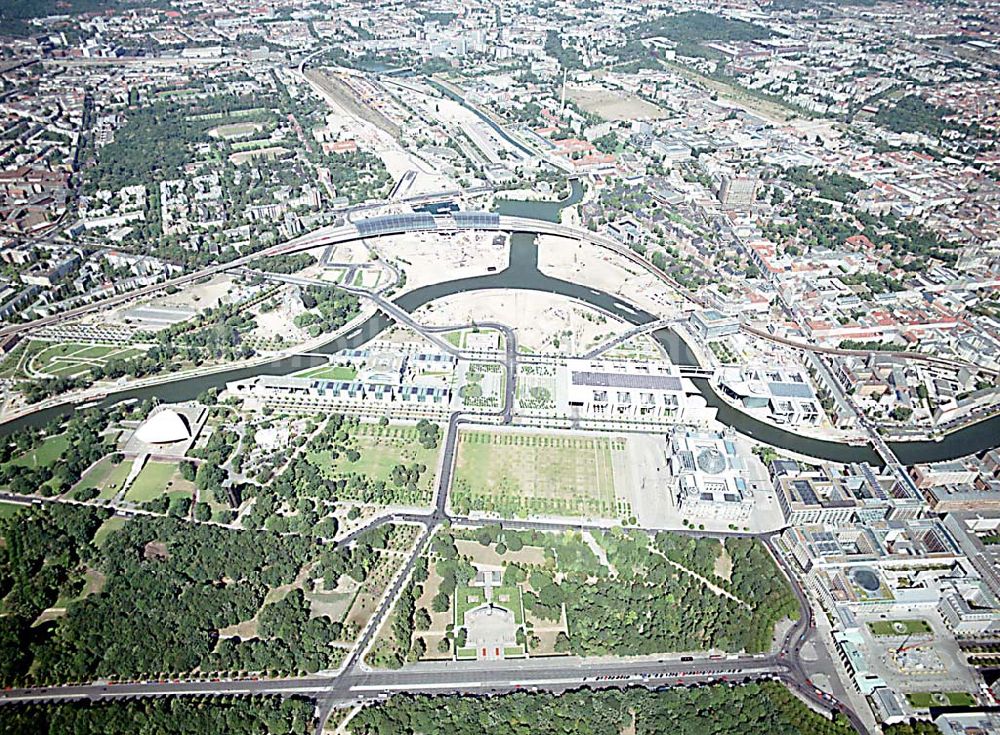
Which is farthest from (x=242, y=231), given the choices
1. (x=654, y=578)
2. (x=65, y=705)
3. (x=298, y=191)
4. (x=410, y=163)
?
(x=654, y=578)

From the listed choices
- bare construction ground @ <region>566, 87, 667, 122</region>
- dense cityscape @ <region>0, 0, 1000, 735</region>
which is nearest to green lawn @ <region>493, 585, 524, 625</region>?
dense cityscape @ <region>0, 0, 1000, 735</region>

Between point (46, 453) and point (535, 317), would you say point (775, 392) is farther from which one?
point (46, 453)

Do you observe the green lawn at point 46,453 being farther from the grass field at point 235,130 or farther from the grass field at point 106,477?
the grass field at point 235,130

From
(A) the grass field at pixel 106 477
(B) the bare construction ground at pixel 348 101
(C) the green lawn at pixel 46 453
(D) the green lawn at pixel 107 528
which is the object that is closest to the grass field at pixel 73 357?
(C) the green lawn at pixel 46 453

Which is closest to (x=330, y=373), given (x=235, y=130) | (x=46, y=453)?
(x=46, y=453)

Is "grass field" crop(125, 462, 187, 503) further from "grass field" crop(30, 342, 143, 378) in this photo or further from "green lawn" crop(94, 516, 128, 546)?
"grass field" crop(30, 342, 143, 378)

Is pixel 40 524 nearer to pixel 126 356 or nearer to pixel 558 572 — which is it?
pixel 126 356
